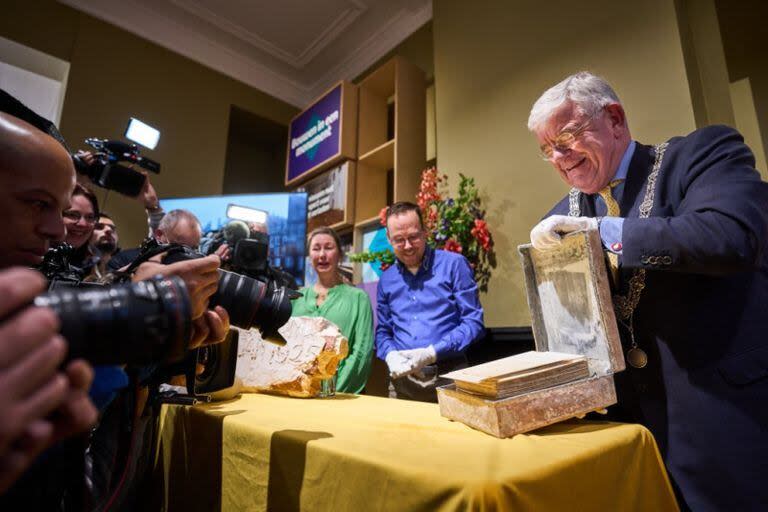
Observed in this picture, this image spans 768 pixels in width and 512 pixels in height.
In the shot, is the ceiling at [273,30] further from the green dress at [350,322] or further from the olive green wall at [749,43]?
the green dress at [350,322]

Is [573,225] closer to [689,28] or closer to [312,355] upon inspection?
[312,355]

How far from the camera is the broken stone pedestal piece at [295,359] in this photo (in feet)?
3.98

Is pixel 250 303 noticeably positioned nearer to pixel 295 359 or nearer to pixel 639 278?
pixel 295 359

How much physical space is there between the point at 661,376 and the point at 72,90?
14.6ft

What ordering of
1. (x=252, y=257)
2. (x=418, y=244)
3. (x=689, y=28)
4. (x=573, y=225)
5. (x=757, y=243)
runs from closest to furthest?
1. (x=757, y=243)
2. (x=573, y=225)
3. (x=252, y=257)
4. (x=689, y=28)
5. (x=418, y=244)

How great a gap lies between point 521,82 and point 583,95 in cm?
166

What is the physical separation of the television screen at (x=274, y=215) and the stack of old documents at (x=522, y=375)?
2.40 m

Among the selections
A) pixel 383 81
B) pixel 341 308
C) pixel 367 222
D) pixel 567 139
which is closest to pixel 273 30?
pixel 383 81

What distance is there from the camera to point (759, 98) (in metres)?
2.52

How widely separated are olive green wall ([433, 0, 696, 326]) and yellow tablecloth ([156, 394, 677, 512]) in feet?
5.47

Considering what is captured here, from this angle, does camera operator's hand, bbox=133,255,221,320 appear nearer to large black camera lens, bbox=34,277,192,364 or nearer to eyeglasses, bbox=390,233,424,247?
large black camera lens, bbox=34,277,192,364

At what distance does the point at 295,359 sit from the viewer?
1232 mm

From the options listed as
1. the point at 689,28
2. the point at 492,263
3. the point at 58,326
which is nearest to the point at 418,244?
the point at 492,263

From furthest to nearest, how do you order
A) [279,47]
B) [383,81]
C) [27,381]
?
[279,47] < [383,81] < [27,381]
